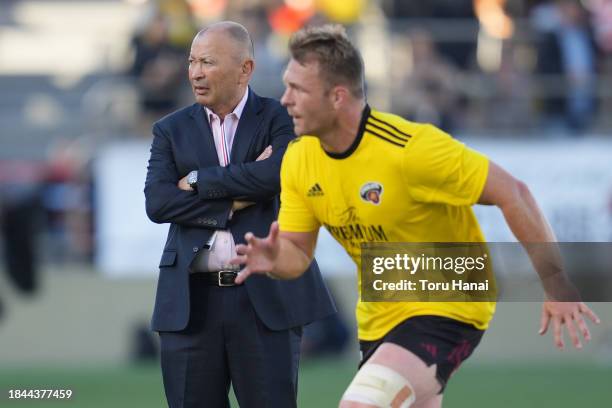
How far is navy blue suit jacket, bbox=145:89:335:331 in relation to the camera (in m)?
6.87

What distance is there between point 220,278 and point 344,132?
113 centimetres

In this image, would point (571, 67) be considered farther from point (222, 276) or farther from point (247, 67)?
point (222, 276)

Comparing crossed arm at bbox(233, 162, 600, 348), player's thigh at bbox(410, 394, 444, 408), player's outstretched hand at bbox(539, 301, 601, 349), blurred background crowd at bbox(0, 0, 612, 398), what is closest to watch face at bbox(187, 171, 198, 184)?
crossed arm at bbox(233, 162, 600, 348)

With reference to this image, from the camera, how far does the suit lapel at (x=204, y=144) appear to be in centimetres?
707

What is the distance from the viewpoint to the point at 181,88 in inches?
638

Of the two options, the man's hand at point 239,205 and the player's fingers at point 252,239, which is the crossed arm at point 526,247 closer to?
the player's fingers at point 252,239

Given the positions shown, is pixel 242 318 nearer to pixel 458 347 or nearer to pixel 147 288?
pixel 458 347

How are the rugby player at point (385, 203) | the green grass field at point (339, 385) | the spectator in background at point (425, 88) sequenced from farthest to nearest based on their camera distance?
the spectator in background at point (425, 88) < the green grass field at point (339, 385) < the rugby player at point (385, 203)

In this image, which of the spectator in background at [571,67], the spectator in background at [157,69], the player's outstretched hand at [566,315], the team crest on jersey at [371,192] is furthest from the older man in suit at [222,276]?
the spectator in background at [571,67]

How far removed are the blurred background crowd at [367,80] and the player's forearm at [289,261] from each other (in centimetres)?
921

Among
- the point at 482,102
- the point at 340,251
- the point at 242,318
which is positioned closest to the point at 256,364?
the point at 242,318

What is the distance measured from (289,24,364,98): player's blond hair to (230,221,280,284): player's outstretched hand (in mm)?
777

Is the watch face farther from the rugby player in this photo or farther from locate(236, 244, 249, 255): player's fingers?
locate(236, 244, 249, 255): player's fingers

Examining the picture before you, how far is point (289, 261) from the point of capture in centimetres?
636
